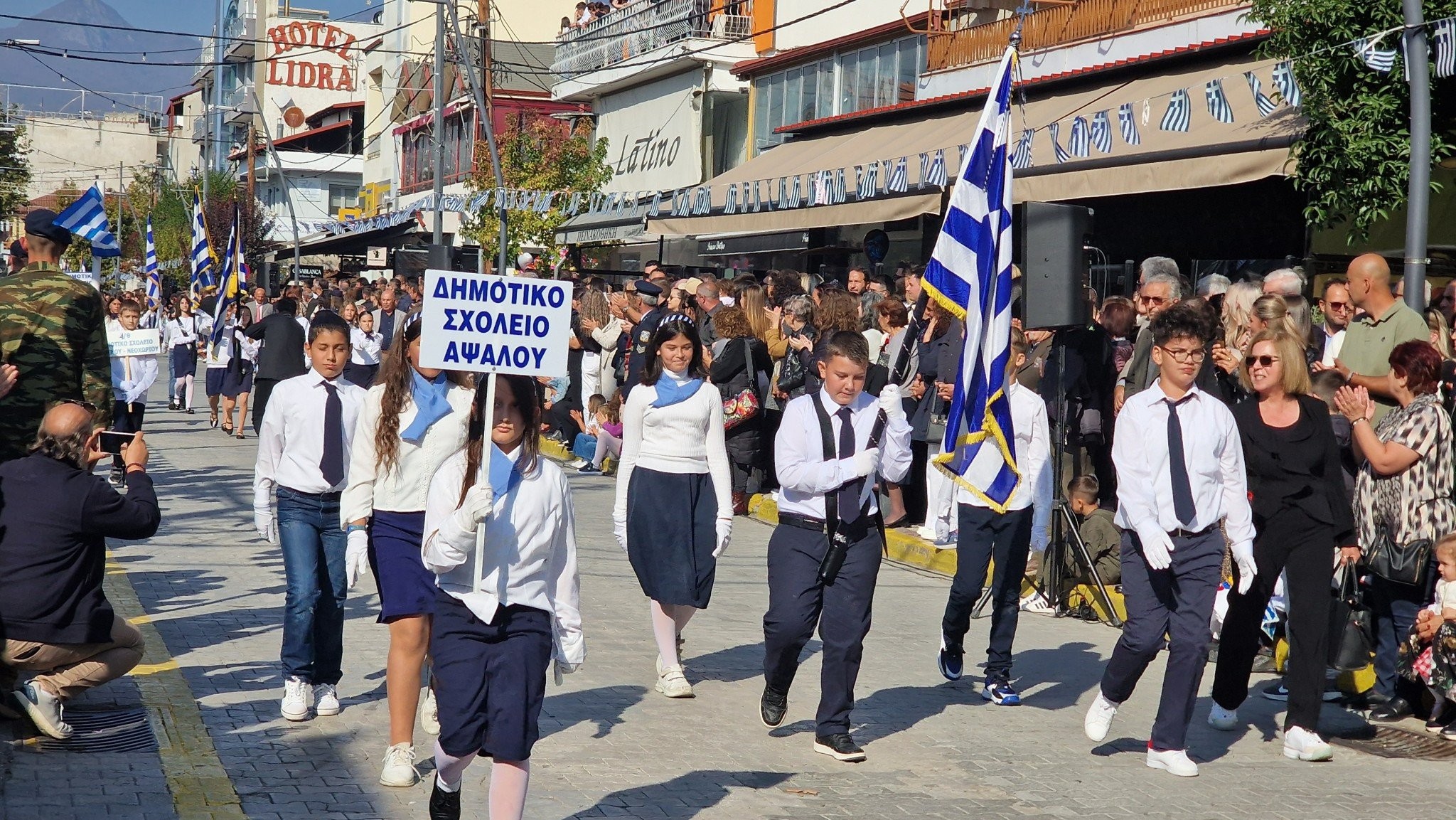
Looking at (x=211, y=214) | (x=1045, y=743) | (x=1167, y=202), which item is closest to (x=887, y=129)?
(x=1167, y=202)

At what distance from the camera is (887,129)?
21953 mm

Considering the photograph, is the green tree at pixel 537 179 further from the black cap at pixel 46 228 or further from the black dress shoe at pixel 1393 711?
the black dress shoe at pixel 1393 711

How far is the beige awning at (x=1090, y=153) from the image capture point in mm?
11961

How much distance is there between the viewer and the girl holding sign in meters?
7.77

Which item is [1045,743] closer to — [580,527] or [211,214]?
[580,527]

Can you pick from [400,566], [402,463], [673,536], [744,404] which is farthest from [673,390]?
[744,404]

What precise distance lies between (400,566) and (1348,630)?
16.1 ft

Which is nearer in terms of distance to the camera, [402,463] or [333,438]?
[402,463]

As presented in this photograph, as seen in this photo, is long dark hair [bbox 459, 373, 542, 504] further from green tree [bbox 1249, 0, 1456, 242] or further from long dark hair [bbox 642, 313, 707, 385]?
green tree [bbox 1249, 0, 1456, 242]

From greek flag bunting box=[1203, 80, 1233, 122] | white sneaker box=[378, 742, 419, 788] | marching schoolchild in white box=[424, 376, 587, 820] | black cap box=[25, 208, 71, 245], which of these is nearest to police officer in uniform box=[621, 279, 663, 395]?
greek flag bunting box=[1203, 80, 1233, 122]

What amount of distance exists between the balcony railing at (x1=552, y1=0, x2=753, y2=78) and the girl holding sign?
26.4 metres

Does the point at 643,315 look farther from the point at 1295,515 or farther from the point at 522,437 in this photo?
the point at 522,437

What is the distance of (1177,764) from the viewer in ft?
21.7

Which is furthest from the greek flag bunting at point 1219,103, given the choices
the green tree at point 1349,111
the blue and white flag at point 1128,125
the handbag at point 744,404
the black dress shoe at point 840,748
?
the black dress shoe at point 840,748
